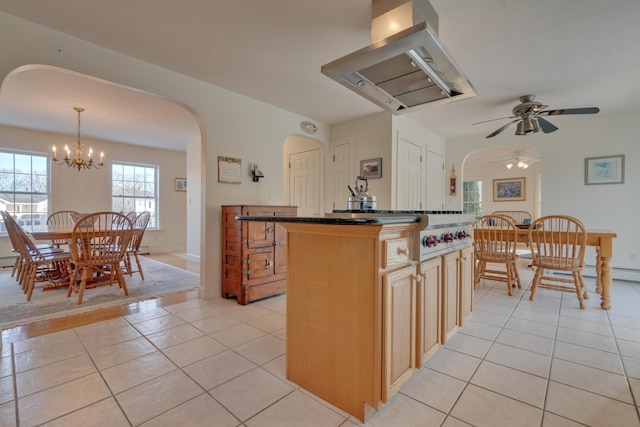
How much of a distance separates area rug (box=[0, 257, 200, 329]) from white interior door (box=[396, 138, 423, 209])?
127 inches

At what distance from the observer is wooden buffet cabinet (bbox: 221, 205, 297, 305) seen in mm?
3051

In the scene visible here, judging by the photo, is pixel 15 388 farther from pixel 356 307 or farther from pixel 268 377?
pixel 356 307

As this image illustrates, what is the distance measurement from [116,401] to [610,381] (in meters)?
2.72

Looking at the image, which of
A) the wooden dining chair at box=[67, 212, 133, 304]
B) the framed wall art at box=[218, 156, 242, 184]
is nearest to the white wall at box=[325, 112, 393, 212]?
the framed wall art at box=[218, 156, 242, 184]

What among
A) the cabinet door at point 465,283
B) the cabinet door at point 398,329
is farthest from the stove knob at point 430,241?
the cabinet door at point 465,283

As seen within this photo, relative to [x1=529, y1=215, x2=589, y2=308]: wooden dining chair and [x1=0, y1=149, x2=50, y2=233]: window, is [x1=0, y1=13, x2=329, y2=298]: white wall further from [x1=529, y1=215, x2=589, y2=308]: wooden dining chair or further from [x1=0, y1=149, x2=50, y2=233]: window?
[x1=0, y1=149, x2=50, y2=233]: window

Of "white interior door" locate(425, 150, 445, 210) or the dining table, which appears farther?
"white interior door" locate(425, 150, 445, 210)

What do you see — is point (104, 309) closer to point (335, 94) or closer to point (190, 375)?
point (190, 375)

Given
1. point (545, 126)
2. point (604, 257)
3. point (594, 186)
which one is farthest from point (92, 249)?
point (594, 186)

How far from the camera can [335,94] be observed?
11.6 ft

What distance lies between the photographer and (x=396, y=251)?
144 centimetres

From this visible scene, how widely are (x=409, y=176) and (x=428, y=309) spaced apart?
3174 mm

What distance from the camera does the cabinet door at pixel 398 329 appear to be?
1.35m

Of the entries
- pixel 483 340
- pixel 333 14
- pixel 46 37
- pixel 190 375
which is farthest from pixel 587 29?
pixel 46 37
